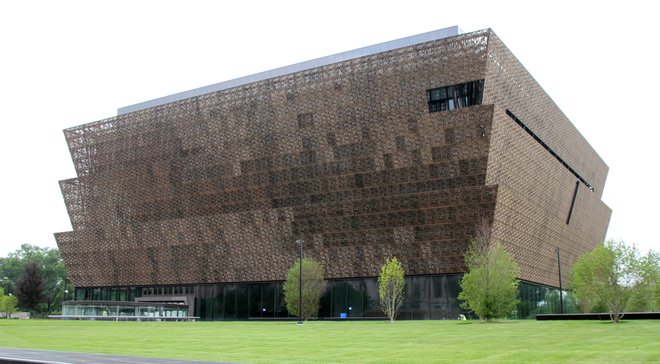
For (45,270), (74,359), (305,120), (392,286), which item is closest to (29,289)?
(45,270)

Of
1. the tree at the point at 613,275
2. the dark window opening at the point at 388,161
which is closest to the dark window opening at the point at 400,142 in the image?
the dark window opening at the point at 388,161

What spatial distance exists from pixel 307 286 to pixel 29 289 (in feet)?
184

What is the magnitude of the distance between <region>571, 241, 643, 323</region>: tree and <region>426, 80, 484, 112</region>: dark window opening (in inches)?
859

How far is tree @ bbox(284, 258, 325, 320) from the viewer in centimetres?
6575

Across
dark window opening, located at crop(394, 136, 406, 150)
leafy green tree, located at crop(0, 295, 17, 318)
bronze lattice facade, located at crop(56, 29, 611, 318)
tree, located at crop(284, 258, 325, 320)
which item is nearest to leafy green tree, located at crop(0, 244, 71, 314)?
leafy green tree, located at crop(0, 295, 17, 318)

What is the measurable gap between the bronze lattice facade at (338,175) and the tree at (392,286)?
344cm

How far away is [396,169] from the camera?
64.9 metres

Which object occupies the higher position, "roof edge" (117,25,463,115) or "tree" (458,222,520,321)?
"roof edge" (117,25,463,115)

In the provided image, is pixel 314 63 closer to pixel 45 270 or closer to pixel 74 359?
pixel 74 359

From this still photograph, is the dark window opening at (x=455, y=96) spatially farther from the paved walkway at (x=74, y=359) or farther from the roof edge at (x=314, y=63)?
the paved walkway at (x=74, y=359)

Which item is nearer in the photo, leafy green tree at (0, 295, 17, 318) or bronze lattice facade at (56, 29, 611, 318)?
bronze lattice facade at (56, 29, 611, 318)

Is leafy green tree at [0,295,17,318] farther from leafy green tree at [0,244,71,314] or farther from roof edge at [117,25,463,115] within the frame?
roof edge at [117,25,463,115]

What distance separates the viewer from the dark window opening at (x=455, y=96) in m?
62.0

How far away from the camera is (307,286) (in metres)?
65.9
